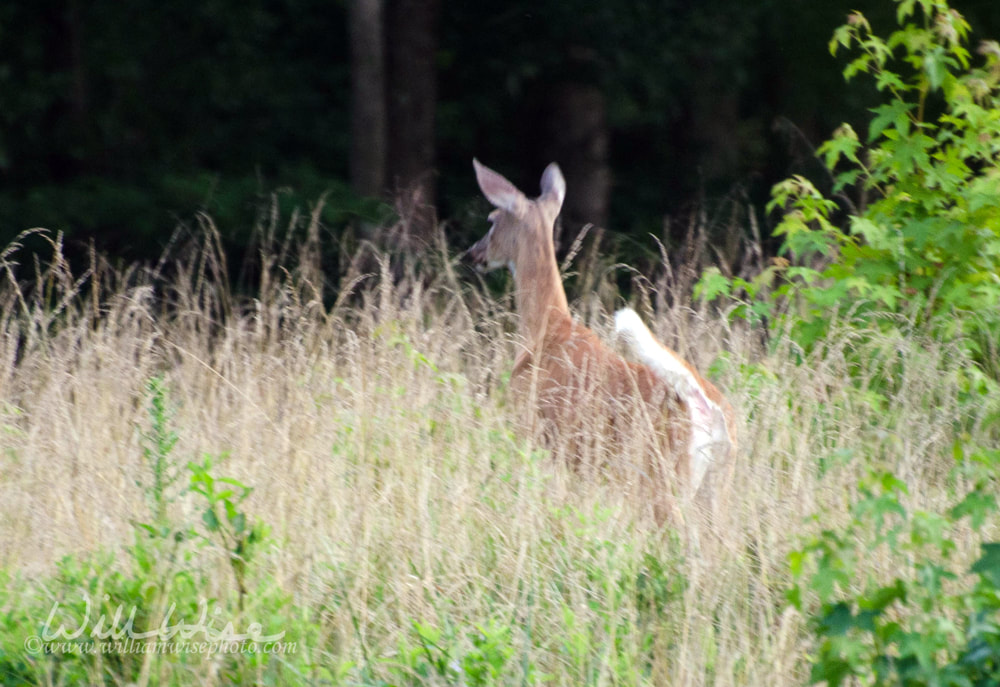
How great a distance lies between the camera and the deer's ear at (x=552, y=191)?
5.13 m

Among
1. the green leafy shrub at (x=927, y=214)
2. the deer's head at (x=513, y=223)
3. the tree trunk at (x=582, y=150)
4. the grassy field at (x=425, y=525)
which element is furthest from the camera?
the tree trunk at (x=582, y=150)

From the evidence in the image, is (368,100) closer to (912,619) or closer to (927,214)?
(927,214)

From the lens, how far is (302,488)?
141 inches

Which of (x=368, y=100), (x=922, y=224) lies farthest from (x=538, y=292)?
(x=368, y=100)

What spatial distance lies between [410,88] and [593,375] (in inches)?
233

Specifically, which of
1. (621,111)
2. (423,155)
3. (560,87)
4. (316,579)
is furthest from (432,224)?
(316,579)

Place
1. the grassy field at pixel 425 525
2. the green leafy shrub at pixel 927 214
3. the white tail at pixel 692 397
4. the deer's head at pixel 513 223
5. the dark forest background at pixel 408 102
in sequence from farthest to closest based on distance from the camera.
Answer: the dark forest background at pixel 408 102 → the deer's head at pixel 513 223 → the green leafy shrub at pixel 927 214 → the white tail at pixel 692 397 → the grassy field at pixel 425 525

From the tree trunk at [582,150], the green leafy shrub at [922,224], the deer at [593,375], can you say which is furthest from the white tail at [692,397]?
the tree trunk at [582,150]

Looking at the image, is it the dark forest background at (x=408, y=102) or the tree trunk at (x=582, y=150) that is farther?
the tree trunk at (x=582, y=150)

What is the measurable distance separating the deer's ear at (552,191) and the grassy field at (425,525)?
2.81ft

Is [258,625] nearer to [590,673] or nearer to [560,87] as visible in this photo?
[590,673]

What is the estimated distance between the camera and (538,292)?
4828mm

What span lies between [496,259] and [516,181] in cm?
743

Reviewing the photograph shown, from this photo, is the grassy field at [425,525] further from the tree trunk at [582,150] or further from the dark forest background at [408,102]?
the tree trunk at [582,150]
